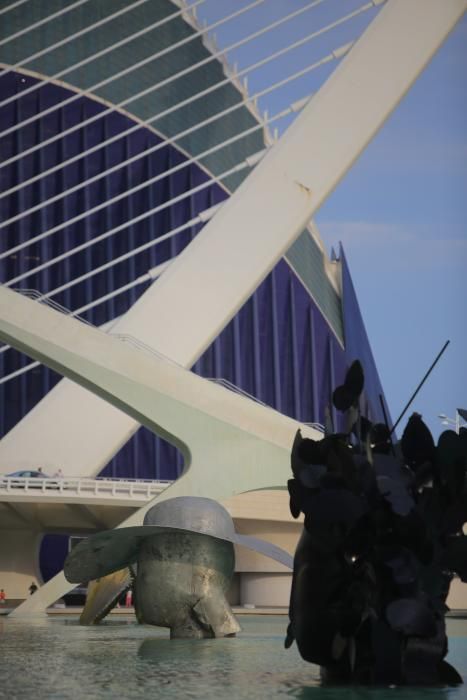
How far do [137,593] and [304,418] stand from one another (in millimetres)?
38422

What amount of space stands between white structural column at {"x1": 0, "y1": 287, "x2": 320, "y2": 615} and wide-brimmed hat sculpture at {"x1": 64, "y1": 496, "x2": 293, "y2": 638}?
8.71m

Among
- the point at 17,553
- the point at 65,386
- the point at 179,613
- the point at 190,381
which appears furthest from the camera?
the point at 17,553

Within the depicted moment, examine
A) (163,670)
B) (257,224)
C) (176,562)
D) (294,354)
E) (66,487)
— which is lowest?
(163,670)

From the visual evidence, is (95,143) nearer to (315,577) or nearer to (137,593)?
(137,593)

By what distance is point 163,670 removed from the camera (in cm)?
887

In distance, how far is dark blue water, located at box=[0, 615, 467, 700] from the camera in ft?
24.3

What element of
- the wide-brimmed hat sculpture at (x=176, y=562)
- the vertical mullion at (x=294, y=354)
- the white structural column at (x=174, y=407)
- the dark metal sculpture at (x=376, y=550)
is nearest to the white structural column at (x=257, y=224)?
the white structural column at (x=174, y=407)

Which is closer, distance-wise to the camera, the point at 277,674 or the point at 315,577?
the point at 315,577

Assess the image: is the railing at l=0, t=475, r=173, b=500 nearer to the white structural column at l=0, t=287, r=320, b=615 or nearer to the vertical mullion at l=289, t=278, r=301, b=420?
the white structural column at l=0, t=287, r=320, b=615

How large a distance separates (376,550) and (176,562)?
476cm

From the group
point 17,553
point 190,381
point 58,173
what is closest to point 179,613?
point 190,381

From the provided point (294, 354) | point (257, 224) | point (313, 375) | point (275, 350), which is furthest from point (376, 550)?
point (313, 375)

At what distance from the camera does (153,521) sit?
1259 cm

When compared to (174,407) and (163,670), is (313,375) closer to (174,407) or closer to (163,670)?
(174,407)
